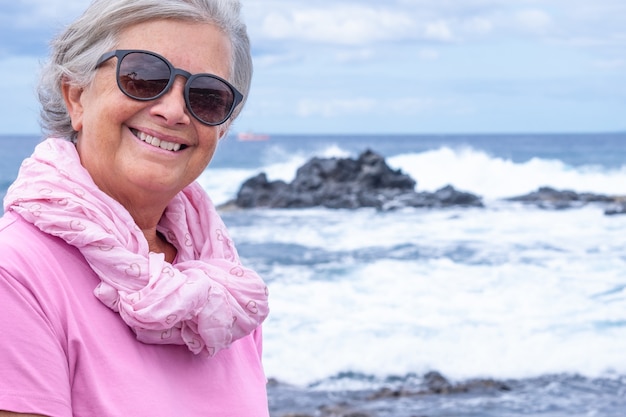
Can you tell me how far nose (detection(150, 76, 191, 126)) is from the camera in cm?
188

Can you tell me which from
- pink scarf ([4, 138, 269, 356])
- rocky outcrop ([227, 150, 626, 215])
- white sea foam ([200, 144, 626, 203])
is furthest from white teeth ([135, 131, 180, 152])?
white sea foam ([200, 144, 626, 203])

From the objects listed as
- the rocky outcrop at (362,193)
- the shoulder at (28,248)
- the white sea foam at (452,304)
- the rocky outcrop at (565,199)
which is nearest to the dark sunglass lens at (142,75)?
the shoulder at (28,248)

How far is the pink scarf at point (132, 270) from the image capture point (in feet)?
5.68

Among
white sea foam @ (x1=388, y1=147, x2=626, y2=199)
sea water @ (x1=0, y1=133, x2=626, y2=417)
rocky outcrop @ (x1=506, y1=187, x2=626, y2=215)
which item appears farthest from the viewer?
white sea foam @ (x1=388, y1=147, x2=626, y2=199)

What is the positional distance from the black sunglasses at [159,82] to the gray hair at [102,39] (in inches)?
1.9

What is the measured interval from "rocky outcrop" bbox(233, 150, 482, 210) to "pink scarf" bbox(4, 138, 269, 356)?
28551 millimetres

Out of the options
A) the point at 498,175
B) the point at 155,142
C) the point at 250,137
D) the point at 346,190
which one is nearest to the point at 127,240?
the point at 155,142

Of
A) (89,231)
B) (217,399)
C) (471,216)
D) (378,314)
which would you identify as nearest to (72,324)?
(89,231)

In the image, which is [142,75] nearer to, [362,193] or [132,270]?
[132,270]

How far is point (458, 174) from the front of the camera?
46.4 m

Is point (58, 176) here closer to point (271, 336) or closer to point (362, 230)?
point (271, 336)

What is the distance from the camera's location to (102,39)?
188cm

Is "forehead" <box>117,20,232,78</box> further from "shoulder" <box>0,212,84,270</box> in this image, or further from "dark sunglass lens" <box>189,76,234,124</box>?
"shoulder" <box>0,212,84,270</box>

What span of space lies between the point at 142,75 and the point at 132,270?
0.38 meters
